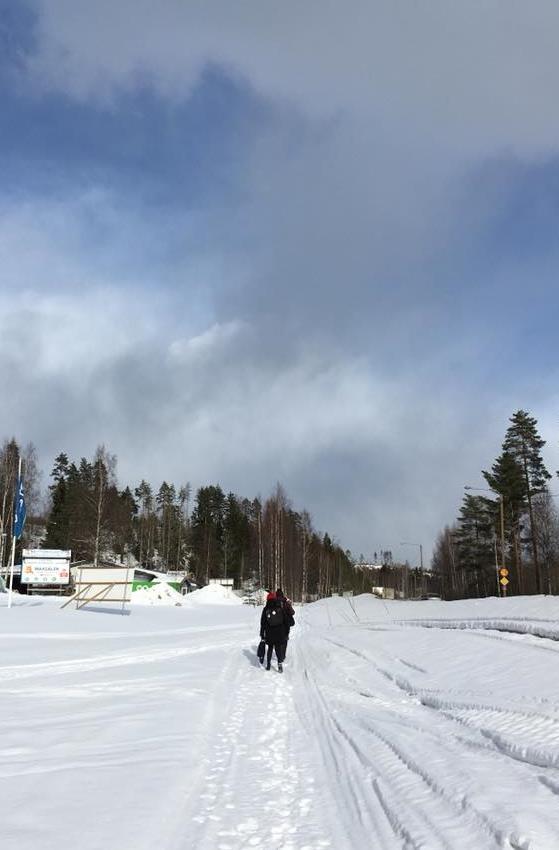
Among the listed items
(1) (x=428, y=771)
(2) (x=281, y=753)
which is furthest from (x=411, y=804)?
(2) (x=281, y=753)

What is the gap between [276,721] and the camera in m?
8.49

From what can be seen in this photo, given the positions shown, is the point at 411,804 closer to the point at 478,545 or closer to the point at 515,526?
the point at 515,526

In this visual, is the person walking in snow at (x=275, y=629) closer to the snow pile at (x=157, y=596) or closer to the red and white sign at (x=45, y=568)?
the red and white sign at (x=45, y=568)

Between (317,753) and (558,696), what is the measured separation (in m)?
4.43

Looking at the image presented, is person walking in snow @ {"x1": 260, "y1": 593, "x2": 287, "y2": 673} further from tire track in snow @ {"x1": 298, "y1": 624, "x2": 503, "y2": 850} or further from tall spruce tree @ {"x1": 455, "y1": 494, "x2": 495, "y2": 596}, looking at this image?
tall spruce tree @ {"x1": 455, "y1": 494, "x2": 495, "y2": 596}

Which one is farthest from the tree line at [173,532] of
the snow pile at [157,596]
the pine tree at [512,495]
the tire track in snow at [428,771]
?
the tire track in snow at [428,771]

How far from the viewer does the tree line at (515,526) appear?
55906 mm

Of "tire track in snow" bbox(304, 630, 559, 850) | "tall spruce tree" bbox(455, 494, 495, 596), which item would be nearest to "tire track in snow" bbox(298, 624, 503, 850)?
"tire track in snow" bbox(304, 630, 559, 850)

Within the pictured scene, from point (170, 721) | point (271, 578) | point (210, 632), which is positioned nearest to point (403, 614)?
point (210, 632)

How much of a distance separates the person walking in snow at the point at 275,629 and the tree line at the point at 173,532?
134ft

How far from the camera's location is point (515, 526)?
58.0 metres

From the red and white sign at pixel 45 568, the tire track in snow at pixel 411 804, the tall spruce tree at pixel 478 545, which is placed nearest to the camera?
the tire track in snow at pixel 411 804

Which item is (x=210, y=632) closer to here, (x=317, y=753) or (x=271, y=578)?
(x=317, y=753)

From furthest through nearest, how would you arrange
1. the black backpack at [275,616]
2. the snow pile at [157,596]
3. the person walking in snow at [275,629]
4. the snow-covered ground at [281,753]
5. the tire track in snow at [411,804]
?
the snow pile at [157,596], the black backpack at [275,616], the person walking in snow at [275,629], the snow-covered ground at [281,753], the tire track in snow at [411,804]
